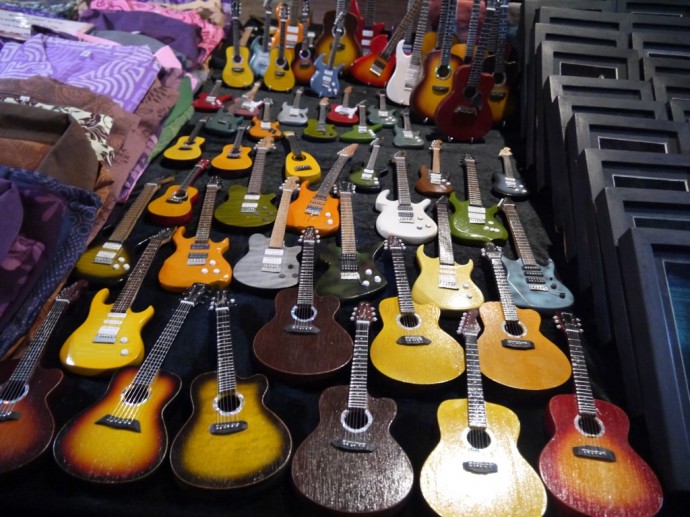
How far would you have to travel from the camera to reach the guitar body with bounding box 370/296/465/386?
138 centimetres

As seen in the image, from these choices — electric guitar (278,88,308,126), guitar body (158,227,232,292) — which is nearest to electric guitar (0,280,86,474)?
guitar body (158,227,232,292)

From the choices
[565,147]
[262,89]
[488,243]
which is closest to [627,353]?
[488,243]

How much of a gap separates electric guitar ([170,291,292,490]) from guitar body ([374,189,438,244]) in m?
0.87

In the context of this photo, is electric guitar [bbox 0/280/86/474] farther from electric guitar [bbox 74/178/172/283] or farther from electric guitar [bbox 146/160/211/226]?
electric guitar [bbox 146/160/211/226]

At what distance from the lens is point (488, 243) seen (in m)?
1.91

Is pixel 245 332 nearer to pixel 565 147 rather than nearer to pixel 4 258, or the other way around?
pixel 4 258

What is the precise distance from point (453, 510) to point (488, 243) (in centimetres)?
107

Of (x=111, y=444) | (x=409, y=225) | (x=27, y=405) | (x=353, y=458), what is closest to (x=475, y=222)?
(x=409, y=225)

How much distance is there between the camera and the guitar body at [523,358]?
4.58 ft

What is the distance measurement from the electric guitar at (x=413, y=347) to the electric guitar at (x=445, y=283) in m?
0.06

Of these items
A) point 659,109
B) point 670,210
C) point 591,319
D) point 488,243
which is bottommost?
point 591,319

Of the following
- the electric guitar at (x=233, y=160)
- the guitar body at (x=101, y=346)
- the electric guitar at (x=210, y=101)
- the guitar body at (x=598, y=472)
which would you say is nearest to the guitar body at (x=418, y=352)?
the guitar body at (x=598, y=472)

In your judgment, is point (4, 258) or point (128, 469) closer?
point (128, 469)

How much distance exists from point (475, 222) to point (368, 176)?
22.8 inches
